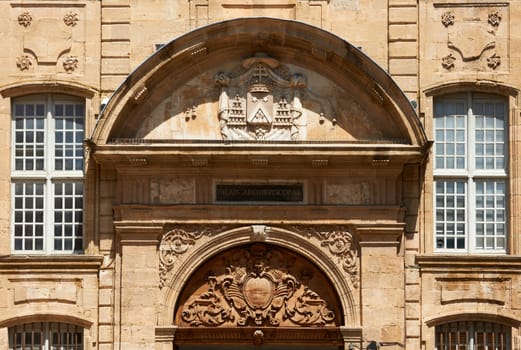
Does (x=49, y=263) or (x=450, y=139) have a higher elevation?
(x=450, y=139)

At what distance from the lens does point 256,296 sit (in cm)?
2377

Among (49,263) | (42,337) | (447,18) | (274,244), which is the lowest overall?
(42,337)

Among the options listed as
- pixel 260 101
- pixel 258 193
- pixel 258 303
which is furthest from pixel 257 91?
pixel 258 303

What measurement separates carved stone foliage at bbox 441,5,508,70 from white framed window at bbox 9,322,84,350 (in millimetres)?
7867

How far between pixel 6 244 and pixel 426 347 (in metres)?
7.30

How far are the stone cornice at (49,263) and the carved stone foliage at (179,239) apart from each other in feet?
3.56

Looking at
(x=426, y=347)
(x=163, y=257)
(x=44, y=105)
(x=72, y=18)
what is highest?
(x=72, y=18)

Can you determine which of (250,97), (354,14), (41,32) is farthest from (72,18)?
(354,14)

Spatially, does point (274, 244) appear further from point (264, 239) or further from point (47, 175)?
point (47, 175)

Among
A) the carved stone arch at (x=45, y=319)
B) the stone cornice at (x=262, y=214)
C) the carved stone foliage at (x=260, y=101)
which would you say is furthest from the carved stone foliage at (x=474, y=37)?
the carved stone arch at (x=45, y=319)

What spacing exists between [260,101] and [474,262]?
14.8 ft

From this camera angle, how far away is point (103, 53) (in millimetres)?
24266

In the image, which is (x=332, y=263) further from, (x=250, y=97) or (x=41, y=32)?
(x=41, y=32)

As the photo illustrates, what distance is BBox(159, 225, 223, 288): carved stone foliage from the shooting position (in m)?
23.7
